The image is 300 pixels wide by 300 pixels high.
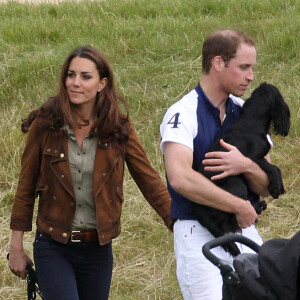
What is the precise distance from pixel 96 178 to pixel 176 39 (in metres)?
6.20

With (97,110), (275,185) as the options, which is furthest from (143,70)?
(275,185)

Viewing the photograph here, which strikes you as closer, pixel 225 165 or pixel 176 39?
pixel 225 165

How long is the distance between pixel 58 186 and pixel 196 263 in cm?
81

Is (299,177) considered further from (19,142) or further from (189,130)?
(189,130)

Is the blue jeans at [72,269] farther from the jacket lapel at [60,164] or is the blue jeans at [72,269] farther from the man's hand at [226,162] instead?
the man's hand at [226,162]

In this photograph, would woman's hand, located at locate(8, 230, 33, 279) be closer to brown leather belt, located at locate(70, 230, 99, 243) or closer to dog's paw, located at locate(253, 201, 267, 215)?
brown leather belt, located at locate(70, 230, 99, 243)

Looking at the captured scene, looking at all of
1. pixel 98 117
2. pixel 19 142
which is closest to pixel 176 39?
pixel 19 142

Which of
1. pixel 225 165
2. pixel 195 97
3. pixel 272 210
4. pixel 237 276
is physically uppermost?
pixel 195 97

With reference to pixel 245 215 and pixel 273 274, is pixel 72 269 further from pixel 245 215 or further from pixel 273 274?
pixel 273 274

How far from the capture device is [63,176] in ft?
13.9

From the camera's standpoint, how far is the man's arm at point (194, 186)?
3984mm

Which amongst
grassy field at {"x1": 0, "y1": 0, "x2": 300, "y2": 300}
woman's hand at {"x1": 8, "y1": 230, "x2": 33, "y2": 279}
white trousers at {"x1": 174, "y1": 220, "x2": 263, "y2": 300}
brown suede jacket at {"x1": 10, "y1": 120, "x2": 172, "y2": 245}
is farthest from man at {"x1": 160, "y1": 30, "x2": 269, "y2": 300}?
grassy field at {"x1": 0, "y1": 0, "x2": 300, "y2": 300}

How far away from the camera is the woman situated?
4.23m

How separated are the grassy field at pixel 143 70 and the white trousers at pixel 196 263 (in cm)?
185
